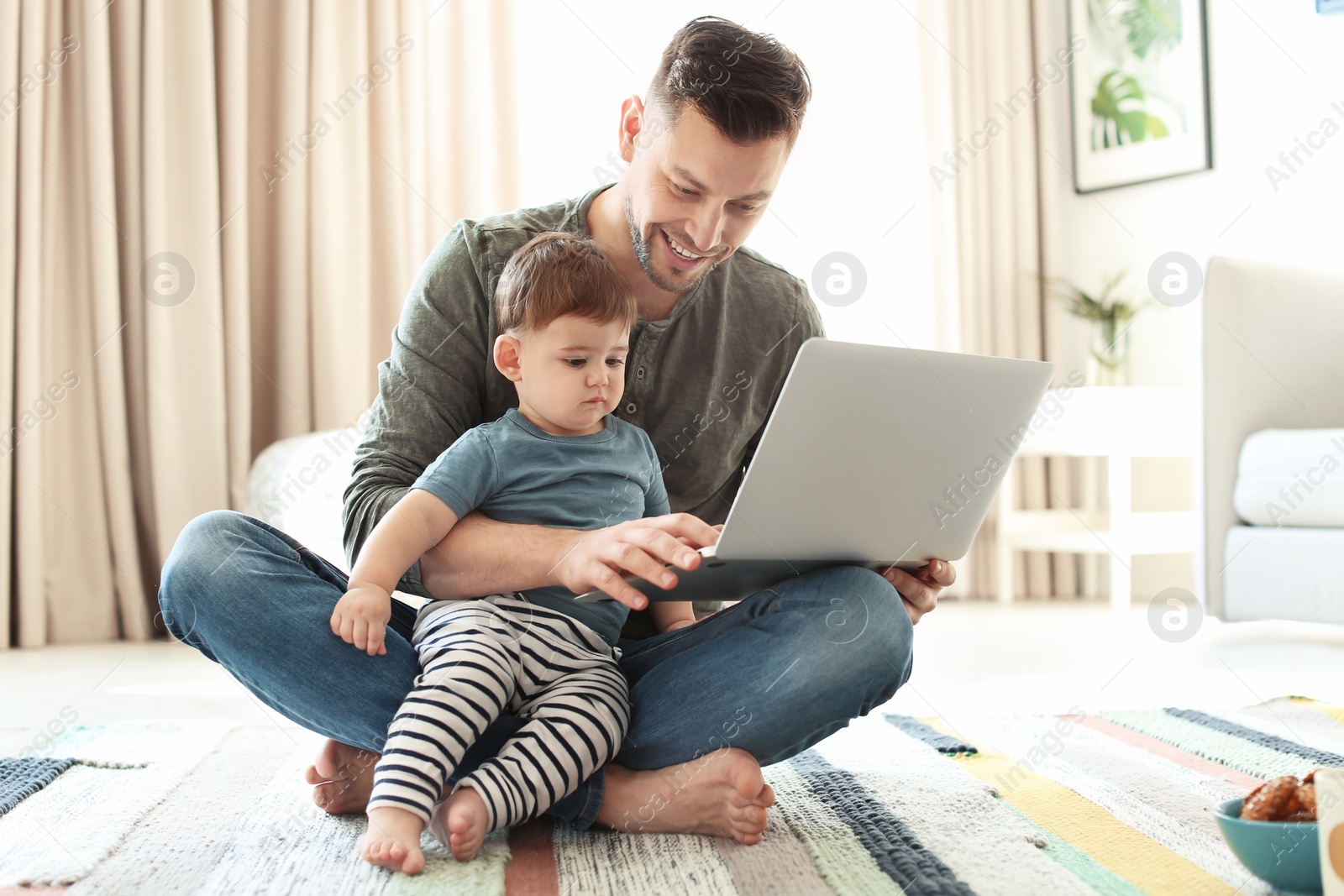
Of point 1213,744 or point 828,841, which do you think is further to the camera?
point 1213,744

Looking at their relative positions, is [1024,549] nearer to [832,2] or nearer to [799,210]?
[799,210]

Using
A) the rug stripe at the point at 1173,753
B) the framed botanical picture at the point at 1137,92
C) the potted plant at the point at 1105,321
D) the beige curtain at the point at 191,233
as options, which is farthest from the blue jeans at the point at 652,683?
the framed botanical picture at the point at 1137,92

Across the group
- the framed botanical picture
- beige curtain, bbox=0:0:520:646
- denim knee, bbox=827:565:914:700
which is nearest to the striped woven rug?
denim knee, bbox=827:565:914:700

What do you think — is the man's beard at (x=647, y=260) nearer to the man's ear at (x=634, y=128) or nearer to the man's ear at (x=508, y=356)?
the man's ear at (x=634, y=128)

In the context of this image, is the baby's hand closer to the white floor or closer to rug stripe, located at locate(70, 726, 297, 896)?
rug stripe, located at locate(70, 726, 297, 896)

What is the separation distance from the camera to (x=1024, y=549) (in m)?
3.37

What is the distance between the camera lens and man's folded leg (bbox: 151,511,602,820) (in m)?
1.04

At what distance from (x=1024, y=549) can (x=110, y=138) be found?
8.58ft

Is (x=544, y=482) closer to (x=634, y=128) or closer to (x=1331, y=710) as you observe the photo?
(x=634, y=128)

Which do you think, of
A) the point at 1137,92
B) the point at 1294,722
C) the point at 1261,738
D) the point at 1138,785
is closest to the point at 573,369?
the point at 1138,785

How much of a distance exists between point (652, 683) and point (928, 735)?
21.7 inches

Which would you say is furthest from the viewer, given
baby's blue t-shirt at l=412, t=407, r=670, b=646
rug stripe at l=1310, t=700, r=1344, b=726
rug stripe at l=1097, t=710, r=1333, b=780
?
rug stripe at l=1310, t=700, r=1344, b=726

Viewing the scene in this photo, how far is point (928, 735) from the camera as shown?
151 cm

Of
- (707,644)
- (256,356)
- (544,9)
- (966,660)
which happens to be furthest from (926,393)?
(544,9)
